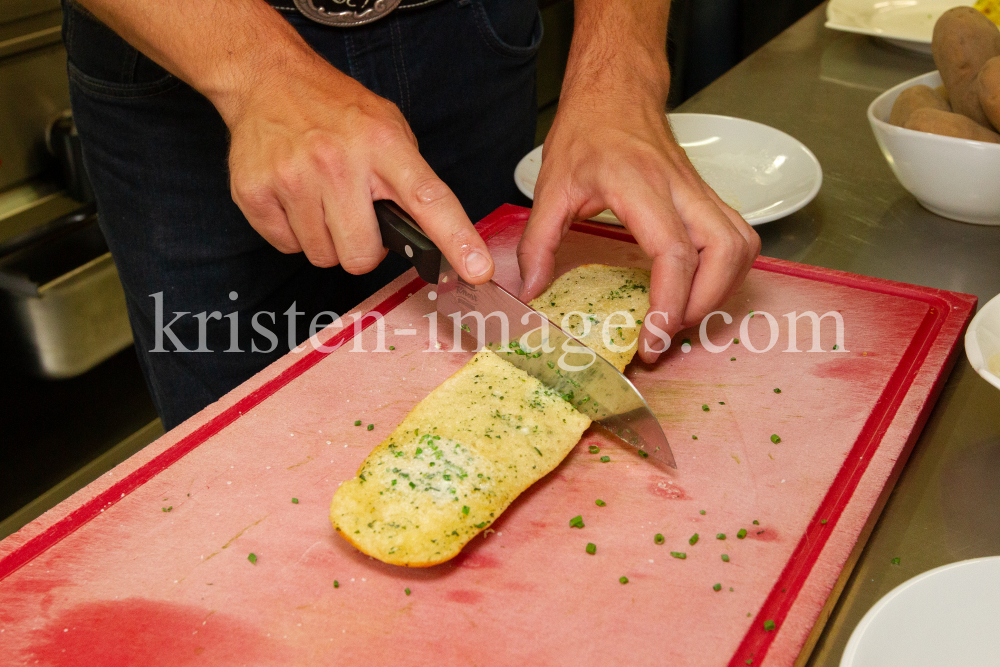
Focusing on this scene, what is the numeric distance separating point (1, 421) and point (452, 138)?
1.98 meters

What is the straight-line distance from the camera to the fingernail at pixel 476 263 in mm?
1535

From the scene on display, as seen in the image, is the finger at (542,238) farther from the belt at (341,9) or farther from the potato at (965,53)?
the potato at (965,53)

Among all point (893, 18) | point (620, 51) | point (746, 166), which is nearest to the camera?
point (620, 51)

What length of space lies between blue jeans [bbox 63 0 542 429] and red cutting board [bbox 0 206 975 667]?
23.0 inches

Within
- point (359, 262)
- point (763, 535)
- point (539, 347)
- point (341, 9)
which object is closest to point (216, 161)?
point (341, 9)

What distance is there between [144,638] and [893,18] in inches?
130

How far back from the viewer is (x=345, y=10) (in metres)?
2.03

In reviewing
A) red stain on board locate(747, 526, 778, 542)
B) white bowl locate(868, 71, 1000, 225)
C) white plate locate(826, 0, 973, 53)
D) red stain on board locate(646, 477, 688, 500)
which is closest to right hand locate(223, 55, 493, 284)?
red stain on board locate(646, 477, 688, 500)

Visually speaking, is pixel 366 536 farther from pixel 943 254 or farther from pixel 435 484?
pixel 943 254

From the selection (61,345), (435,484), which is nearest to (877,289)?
(435,484)

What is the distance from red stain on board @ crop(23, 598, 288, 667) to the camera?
4.07 feet

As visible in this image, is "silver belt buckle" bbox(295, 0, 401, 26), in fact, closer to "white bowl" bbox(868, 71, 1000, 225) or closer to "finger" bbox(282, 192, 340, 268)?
"finger" bbox(282, 192, 340, 268)

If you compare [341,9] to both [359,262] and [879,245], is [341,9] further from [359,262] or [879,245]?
[879,245]

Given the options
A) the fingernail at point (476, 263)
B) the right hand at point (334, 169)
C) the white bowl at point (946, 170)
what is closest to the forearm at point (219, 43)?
the right hand at point (334, 169)
